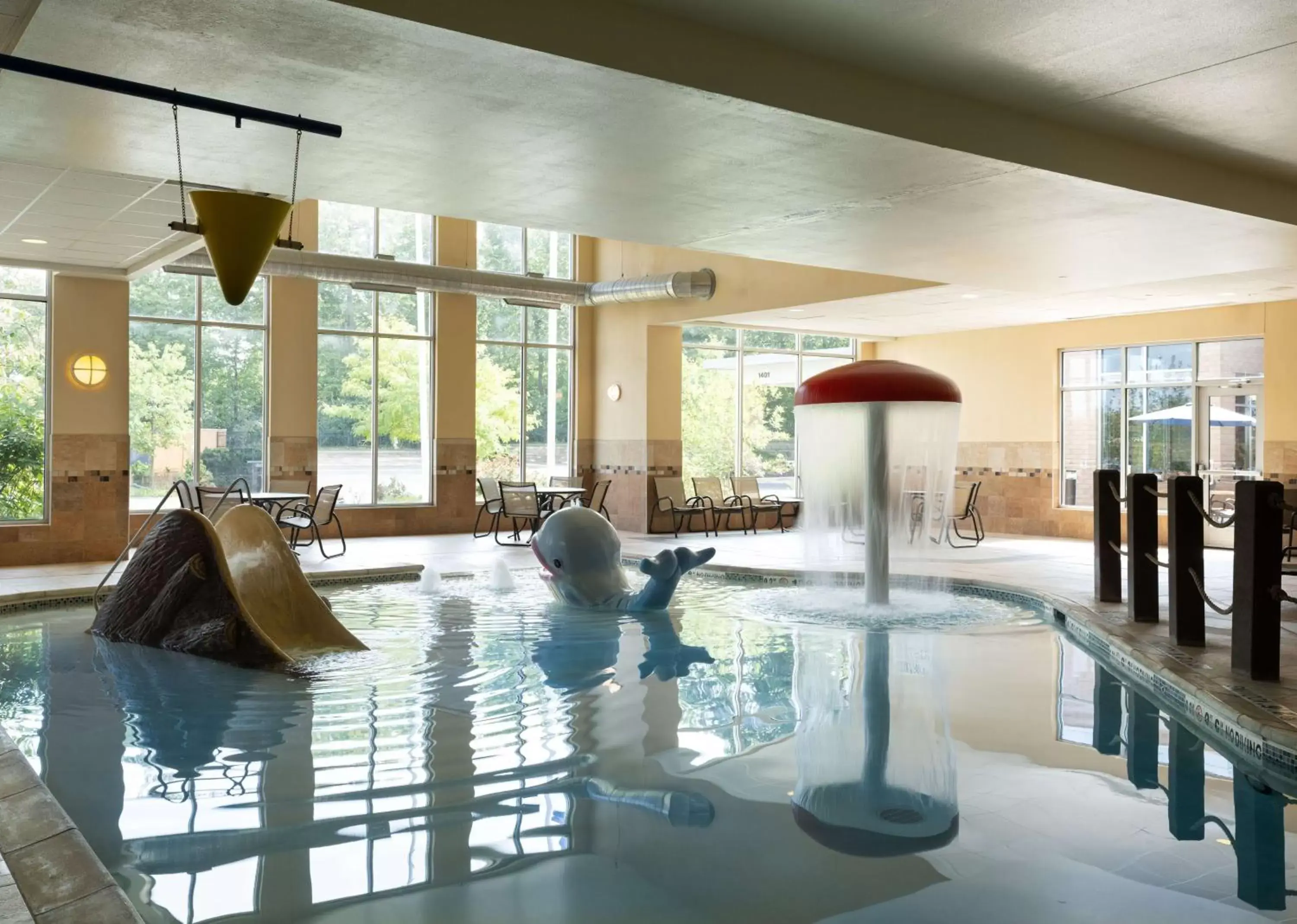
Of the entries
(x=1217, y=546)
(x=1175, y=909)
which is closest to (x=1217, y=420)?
(x=1217, y=546)

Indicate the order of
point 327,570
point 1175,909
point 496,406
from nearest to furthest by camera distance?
point 1175,909, point 327,570, point 496,406

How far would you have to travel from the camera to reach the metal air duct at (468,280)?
40.8 feet

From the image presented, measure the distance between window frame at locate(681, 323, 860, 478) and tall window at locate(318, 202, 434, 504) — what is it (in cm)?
412

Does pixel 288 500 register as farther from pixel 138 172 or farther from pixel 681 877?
pixel 681 877

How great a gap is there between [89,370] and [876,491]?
808 centimetres

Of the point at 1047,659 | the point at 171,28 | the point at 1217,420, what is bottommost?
the point at 1047,659

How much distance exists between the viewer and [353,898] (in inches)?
112

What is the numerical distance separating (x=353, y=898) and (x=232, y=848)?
0.59m

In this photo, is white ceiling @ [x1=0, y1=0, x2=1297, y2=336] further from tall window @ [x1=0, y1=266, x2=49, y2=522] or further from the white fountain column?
tall window @ [x1=0, y1=266, x2=49, y2=522]

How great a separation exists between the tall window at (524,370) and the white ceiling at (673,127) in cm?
693

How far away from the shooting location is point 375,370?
1466 centimetres

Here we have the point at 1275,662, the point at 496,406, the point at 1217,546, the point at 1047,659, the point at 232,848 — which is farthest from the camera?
the point at 496,406

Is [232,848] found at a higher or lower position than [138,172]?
lower

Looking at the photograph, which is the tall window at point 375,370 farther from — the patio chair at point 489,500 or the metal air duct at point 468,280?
the patio chair at point 489,500
